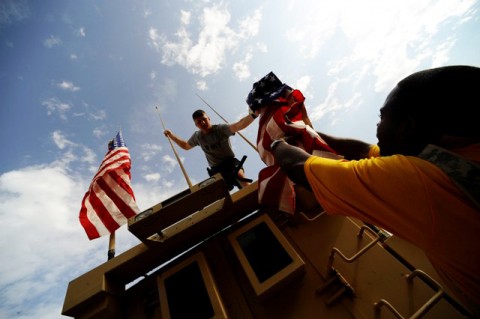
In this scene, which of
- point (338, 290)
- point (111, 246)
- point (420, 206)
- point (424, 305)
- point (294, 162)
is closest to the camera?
point (420, 206)

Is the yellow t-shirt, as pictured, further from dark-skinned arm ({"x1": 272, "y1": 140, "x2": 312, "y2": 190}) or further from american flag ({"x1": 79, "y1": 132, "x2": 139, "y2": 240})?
american flag ({"x1": 79, "y1": 132, "x2": 139, "y2": 240})

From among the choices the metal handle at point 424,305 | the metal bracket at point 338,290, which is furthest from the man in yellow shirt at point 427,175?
the metal bracket at point 338,290

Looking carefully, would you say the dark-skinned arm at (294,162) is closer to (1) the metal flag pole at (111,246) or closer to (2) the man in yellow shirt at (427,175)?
(2) the man in yellow shirt at (427,175)

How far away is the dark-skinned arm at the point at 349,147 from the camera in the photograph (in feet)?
8.25

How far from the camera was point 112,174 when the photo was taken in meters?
4.66

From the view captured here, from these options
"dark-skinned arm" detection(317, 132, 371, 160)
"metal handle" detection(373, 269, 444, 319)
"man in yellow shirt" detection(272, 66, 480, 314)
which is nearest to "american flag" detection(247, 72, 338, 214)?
"dark-skinned arm" detection(317, 132, 371, 160)

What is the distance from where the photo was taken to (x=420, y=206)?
43.8 inches

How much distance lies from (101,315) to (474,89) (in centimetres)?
384

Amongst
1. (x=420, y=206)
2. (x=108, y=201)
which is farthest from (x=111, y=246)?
(x=420, y=206)

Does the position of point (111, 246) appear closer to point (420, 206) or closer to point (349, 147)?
point (349, 147)

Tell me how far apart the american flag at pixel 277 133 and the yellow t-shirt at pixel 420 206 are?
110 centimetres

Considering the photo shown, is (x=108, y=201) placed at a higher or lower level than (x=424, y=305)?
higher

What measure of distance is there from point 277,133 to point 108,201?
372cm

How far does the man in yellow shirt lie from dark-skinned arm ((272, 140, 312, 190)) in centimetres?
1
